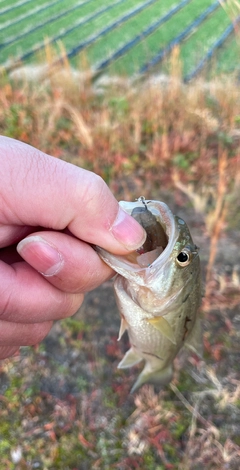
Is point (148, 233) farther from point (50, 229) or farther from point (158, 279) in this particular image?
point (50, 229)

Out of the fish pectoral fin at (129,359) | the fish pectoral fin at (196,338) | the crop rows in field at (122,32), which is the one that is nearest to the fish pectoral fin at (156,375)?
the fish pectoral fin at (129,359)

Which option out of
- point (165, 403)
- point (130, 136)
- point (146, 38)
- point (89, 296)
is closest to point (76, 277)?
point (165, 403)

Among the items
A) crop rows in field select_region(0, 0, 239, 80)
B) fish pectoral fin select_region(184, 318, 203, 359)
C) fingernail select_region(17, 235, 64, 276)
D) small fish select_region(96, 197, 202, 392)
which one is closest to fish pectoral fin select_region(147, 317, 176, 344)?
small fish select_region(96, 197, 202, 392)

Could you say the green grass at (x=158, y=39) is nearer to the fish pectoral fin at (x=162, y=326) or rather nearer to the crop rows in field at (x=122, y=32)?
the crop rows in field at (x=122, y=32)

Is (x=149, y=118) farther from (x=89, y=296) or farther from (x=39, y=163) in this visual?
(x=39, y=163)

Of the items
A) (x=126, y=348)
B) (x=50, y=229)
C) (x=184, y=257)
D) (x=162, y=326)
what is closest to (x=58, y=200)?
(x=50, y=229)

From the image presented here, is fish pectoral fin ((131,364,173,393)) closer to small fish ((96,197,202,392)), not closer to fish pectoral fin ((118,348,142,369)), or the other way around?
fish pectoral fin ((118,348,142,369))
